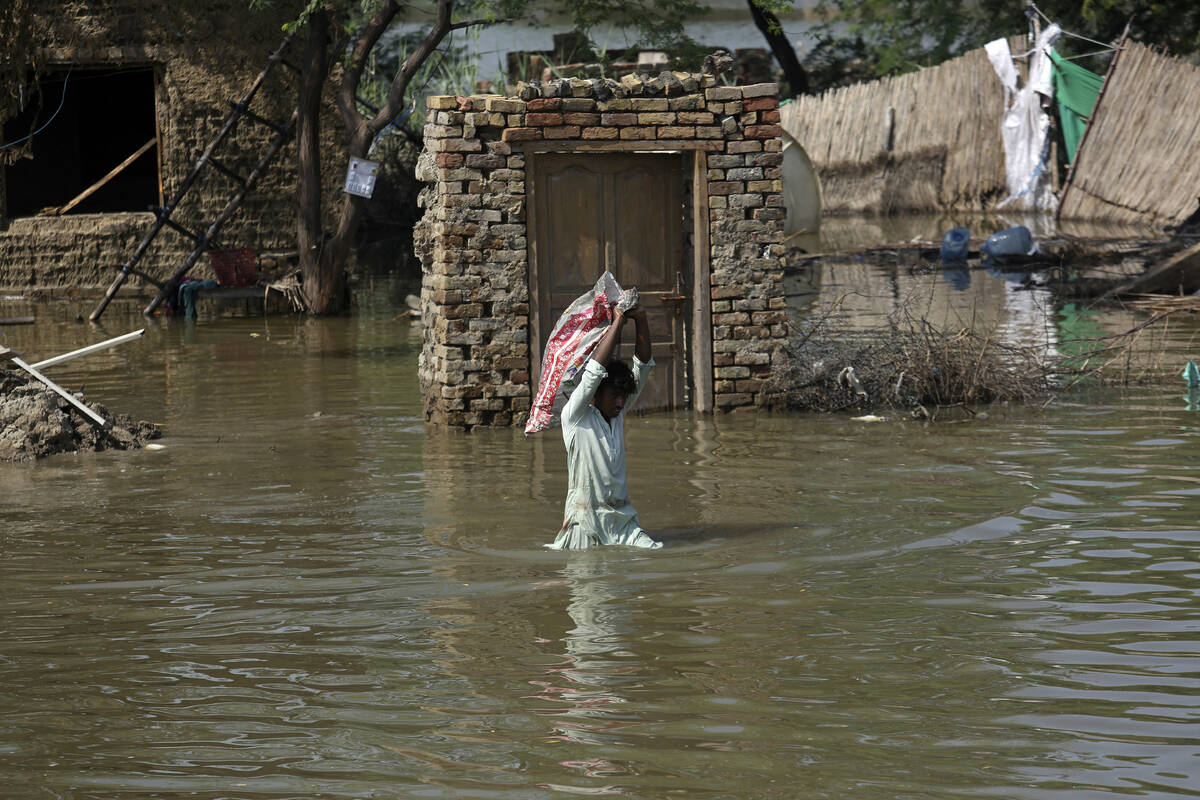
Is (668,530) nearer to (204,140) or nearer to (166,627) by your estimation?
(166,627)

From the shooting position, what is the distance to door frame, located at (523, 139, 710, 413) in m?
10.7

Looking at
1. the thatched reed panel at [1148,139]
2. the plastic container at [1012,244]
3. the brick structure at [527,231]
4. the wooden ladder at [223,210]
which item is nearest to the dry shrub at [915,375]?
the brick structure at [527,231]

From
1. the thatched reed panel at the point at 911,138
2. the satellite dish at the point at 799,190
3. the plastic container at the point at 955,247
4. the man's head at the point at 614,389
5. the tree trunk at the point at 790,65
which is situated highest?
the tree trunk at the point at 790,65

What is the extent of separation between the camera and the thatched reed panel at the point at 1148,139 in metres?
20.6

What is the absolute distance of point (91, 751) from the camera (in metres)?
4.62

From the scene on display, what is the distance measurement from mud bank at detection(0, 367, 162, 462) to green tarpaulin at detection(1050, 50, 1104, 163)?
17194 mm

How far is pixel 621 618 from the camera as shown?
5.98m

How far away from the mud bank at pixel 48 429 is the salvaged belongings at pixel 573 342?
4.10 meters

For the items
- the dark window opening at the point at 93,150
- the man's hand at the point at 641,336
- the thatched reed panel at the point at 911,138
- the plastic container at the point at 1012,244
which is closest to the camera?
the man's hand at the point at 641,336

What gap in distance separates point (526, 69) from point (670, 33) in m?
7.24

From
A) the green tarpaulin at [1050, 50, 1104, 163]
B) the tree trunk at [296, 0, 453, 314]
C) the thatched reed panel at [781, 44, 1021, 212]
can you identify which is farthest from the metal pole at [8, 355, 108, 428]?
the thatched reed panel at [781, 44, 1021, 212]

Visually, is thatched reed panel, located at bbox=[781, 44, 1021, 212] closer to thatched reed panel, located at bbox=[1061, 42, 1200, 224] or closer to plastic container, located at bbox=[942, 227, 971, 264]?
thatched reed panel, located at bbox=[1061, 42, 1200, 224]

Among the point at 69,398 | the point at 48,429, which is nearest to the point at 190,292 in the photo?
the point at 69,398

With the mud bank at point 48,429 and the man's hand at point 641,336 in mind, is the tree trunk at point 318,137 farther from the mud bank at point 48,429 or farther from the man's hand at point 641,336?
the man's hand at point 641,336
